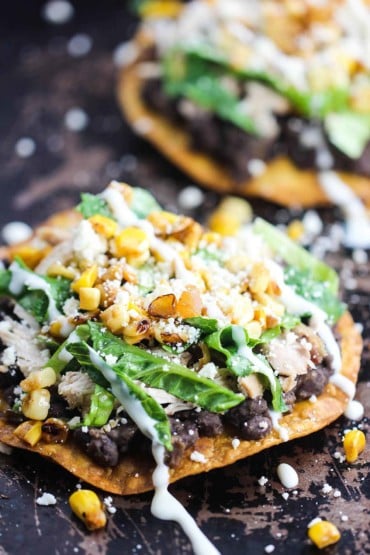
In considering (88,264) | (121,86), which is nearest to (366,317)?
(88,264)

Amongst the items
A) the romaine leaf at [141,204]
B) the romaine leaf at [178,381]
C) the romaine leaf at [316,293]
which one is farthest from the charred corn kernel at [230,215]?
the romaine leaf at [178,381]

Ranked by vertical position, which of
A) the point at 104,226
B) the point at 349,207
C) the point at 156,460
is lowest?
the point at 349,207

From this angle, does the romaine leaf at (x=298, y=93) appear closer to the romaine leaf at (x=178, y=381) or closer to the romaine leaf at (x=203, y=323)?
the romaine leaf at (x=203, y=323)

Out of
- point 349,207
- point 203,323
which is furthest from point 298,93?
point 203,323

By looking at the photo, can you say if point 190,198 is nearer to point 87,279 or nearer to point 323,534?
point 87,279

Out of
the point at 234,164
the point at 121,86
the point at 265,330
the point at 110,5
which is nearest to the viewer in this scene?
the point at 265,330

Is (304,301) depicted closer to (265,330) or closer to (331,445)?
(265,330)

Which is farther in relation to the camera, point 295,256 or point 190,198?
point 190,198
